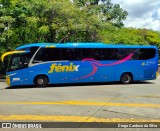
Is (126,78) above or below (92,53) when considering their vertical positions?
below

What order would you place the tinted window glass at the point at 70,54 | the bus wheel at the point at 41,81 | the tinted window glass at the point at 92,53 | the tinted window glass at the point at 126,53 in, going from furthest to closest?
the tinted window glass at the point at 126,53 < the tinted window glass at the point at 92,53 < the tinted window glass at the point at 70,54 < the bus wheel at the point at 41,81

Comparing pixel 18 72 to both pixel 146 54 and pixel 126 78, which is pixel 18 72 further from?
pixel 146 54

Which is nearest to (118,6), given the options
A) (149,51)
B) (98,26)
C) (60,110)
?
(98,26)

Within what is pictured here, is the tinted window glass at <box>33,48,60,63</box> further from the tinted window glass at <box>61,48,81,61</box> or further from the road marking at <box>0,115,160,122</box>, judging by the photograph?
the road marking at <box>0,115,160,122</box>

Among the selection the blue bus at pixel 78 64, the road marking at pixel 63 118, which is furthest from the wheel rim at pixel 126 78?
the road marking at pixel 63 118

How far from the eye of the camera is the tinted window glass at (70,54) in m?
18.5

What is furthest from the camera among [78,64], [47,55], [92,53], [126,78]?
[126,78]

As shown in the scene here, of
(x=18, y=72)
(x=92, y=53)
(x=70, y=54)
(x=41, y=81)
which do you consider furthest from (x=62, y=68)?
(x=18, y=72)

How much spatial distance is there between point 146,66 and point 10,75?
29.4 feet

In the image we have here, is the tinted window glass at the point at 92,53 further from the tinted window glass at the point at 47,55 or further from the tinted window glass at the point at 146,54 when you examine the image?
the tinted window glass at the point at 146,54

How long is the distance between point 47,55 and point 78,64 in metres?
2.09

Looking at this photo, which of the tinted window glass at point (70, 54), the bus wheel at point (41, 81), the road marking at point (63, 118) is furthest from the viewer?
the tinted window glass at point (70, 54)

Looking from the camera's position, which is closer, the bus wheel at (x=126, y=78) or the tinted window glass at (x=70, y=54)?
the tinted window glass at (x=70, y=54)

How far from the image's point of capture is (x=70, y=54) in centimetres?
1870
